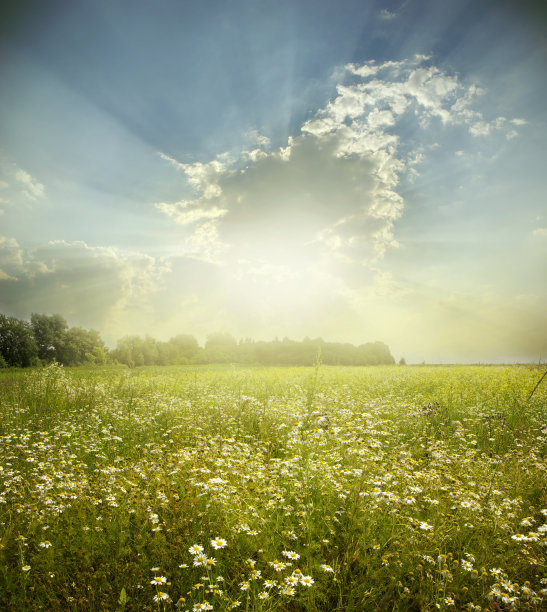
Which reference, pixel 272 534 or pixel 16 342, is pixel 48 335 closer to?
pixel 16 342

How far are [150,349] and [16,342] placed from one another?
16768 millimetres

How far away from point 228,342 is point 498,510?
61.3m

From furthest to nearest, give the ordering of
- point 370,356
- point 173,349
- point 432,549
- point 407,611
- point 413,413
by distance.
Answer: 1. point 370,356
2. point 173,349
3. point 413,413
4. point 432,549
5. point 407,611

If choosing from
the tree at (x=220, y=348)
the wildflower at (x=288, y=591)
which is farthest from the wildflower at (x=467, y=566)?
the tree at (x=220, y=348)

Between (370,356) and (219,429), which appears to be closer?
(219,429)

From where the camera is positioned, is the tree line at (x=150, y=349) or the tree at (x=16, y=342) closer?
the tree line at (x=150, y=349)

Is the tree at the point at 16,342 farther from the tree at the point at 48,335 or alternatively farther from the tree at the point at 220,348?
the tree at the point at 220,348

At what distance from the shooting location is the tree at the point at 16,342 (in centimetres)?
2681

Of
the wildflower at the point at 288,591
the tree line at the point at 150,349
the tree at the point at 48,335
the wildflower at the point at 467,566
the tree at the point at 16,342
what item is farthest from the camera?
the tree at the point at 48,335

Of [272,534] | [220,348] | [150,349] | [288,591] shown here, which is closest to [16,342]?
[150,349]

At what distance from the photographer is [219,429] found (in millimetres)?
7176

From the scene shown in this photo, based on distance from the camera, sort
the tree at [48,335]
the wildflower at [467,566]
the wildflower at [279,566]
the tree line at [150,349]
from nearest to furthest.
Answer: the wildflower at [279,566] → the wildflower at [467,566] → the tree line at [150,349] → the tree at [48,335]

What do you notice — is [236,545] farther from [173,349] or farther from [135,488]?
[173,349]

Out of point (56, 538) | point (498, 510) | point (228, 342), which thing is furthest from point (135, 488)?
point (228, 342)
